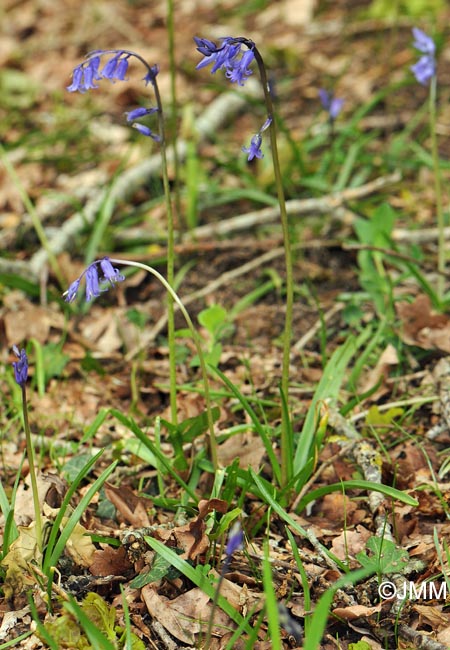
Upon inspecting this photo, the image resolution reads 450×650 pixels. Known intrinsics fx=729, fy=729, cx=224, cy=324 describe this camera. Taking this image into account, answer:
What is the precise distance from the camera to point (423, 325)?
331 centimetres

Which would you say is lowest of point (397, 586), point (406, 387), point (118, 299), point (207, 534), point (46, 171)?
point (397, 586)

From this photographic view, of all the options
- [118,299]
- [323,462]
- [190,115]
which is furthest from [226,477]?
[190,115]

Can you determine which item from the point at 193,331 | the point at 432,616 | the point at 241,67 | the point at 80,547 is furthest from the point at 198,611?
the point at 241,67

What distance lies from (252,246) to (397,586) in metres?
2.34

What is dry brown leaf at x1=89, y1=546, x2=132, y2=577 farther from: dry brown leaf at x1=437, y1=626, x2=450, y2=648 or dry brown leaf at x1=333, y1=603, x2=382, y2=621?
dry brown leaf at x1=437, y1=626, x2=450, y2=648

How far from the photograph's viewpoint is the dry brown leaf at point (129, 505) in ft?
8.60

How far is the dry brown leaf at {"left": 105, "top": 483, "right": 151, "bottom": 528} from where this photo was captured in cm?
262

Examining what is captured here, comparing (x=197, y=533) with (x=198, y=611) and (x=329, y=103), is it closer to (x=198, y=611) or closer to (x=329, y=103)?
(x=198, y=611)

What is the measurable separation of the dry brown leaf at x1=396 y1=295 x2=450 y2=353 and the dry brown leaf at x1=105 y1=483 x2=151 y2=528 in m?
1.40

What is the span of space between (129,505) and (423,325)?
155 centimetres

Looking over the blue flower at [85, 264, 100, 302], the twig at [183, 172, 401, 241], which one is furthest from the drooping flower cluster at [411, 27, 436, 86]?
the blue flower at [85, 264, 100, 302]

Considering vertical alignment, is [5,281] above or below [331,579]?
above

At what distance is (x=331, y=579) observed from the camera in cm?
234

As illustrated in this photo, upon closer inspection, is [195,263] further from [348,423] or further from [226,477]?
[226,477]
